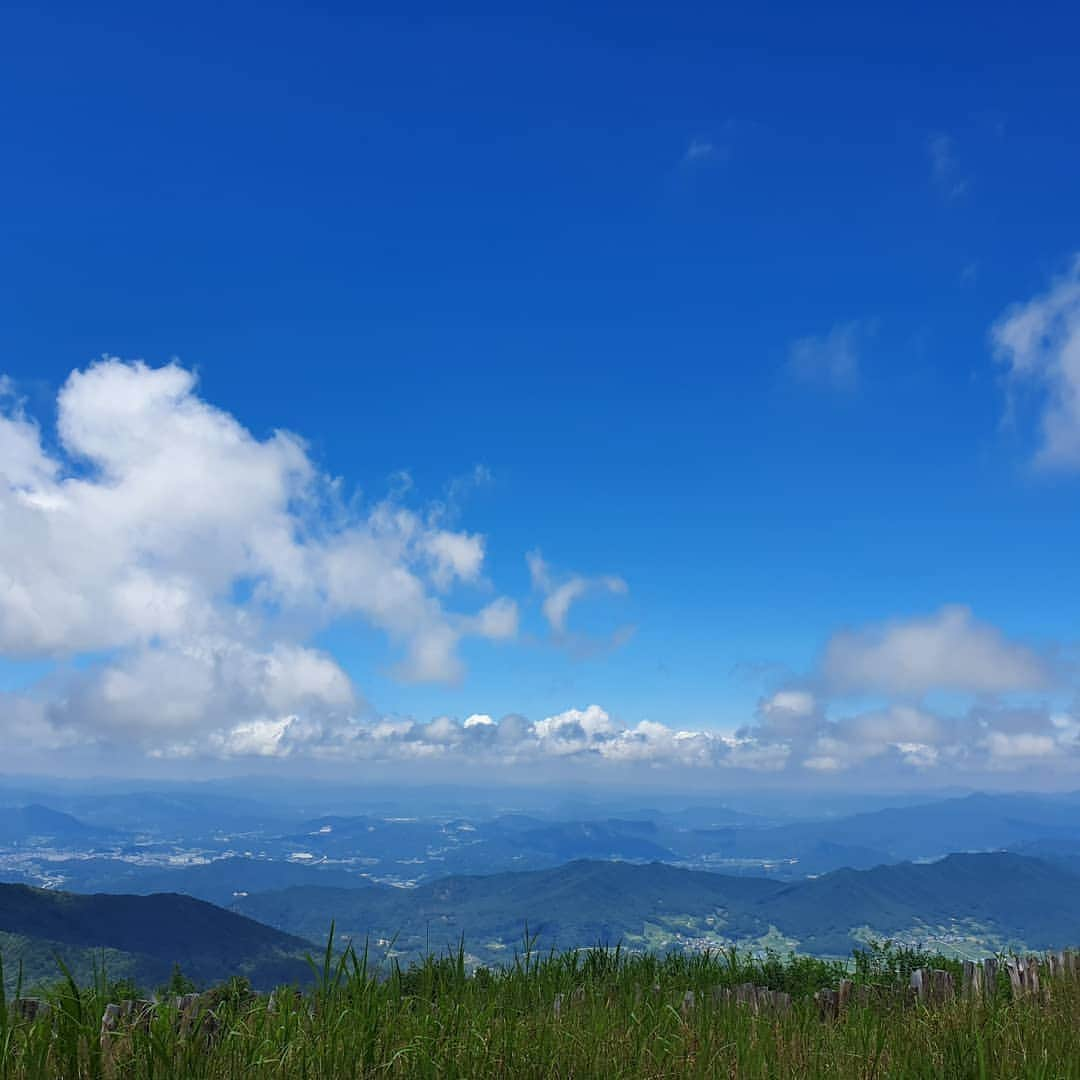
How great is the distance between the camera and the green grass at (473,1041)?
4109 millimetres

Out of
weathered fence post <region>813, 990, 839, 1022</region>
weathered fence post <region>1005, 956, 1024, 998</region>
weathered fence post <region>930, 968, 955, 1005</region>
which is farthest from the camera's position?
weathered fence post <region>930, 968, 955, 1005</region>

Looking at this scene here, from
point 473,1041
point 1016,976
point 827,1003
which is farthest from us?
point 1016,976

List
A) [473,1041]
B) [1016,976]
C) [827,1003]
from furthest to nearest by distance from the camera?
[1016,976], [827,1003], [473,1041]

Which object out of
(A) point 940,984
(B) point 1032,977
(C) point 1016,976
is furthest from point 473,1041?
(B) point 1032,977

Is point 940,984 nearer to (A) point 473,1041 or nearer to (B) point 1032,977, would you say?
(B) point 1032,977

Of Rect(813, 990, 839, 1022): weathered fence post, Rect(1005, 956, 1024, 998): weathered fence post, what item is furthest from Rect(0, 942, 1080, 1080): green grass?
Rect(1005, 956, 1024, 998): weathered fence post

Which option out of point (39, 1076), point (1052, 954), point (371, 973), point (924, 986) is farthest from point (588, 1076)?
point (1052, 954)

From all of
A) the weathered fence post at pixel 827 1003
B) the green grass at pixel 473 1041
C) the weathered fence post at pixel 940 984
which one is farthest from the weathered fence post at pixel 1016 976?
the green grass at pixel 473 1041

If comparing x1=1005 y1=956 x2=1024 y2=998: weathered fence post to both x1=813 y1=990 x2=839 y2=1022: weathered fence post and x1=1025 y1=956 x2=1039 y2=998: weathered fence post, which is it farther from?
x1=813 y1=990 x2=839 y2=1022: weathered fence post

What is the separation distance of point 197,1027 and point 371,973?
4.00 ft

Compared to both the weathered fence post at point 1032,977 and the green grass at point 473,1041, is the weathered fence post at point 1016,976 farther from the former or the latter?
the green grass at point 473,1041

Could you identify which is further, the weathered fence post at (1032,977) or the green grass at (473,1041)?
the weathered fence post at (1032,977)

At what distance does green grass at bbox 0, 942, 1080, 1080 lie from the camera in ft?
13.5

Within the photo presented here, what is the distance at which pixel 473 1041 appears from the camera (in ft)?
15.7
